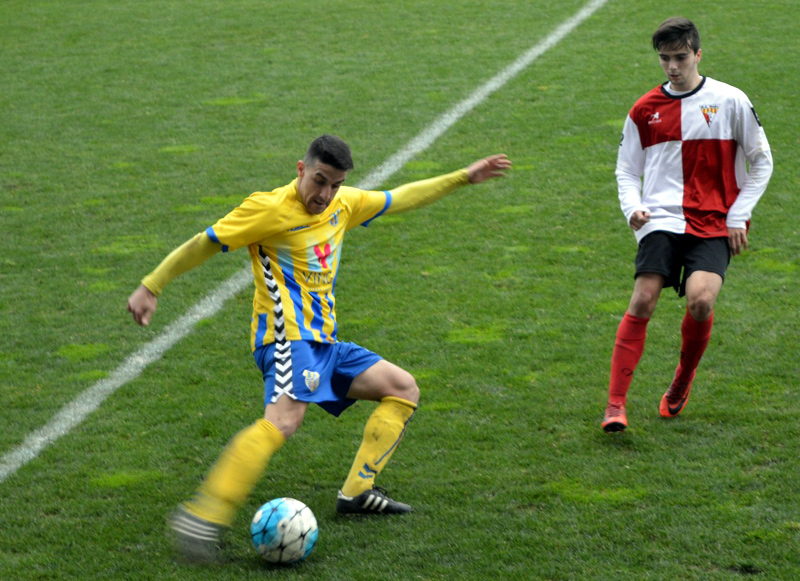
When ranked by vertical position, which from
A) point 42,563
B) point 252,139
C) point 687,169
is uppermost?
point 687,169

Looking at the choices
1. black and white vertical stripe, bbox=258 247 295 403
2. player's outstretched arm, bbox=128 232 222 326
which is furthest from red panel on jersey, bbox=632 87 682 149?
player's outstretched arm, bbox=128 232 222 326

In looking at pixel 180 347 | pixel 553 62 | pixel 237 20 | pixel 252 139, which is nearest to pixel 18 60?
pixel 237 20

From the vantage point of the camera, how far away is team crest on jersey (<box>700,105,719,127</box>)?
204 inches

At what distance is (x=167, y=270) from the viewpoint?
439 cm

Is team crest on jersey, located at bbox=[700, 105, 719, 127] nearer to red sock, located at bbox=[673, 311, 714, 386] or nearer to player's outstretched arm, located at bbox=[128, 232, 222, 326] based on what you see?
red sock, located at bbox=[673, 311, 714, 386]

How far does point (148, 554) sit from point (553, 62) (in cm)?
922

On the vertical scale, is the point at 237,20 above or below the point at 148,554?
above

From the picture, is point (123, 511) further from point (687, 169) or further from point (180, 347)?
point (687, 169)

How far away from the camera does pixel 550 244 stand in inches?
313

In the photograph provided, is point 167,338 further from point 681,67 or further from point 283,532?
point 681,67

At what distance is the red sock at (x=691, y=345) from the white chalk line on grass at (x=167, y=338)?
9.84 ft

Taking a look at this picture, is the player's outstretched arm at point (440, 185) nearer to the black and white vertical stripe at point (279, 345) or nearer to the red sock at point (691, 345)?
the black and white vertical stripe at point (279, 345)

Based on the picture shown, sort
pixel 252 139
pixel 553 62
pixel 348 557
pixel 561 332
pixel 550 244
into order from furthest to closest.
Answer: pixel 553 62 < pixel 252 139 < pixel 550 244 < pixel 561 332 < pixel 348 557

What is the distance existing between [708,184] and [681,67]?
0.57 m
